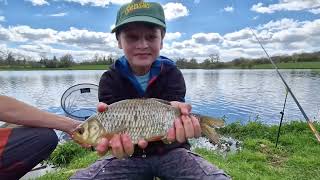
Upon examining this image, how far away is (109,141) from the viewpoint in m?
2.19

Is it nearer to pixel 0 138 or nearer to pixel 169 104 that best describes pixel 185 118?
pixel 169 104

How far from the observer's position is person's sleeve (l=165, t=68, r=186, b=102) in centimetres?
297

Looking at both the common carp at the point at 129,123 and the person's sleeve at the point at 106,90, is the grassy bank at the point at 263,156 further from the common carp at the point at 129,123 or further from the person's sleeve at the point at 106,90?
the common carp at the point at 129,123

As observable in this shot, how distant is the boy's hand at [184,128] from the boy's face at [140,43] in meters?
0.71

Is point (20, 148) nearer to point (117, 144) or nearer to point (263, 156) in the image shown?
point (117, 144)

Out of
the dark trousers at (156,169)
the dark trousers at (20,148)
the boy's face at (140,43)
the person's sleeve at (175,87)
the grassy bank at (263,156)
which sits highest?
the boy's face at (140,43)

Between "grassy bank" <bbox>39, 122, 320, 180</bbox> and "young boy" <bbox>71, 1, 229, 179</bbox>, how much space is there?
2.22 meters

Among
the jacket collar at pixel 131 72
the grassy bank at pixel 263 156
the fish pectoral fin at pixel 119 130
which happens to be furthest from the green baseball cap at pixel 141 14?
the grassy bank at pixel 263 156

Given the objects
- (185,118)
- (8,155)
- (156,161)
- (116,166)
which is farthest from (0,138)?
(185,118)

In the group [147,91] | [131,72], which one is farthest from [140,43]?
[147,91]

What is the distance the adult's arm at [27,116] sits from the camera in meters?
2.48

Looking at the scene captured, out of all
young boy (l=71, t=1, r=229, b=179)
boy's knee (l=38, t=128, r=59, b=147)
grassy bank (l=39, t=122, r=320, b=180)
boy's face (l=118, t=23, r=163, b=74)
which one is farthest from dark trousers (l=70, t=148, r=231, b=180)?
grassy bank (l=39, t=122, r=320, b=180)

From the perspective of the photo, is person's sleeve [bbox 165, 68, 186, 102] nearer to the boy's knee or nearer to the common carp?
the common carp

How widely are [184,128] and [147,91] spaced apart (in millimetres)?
834
